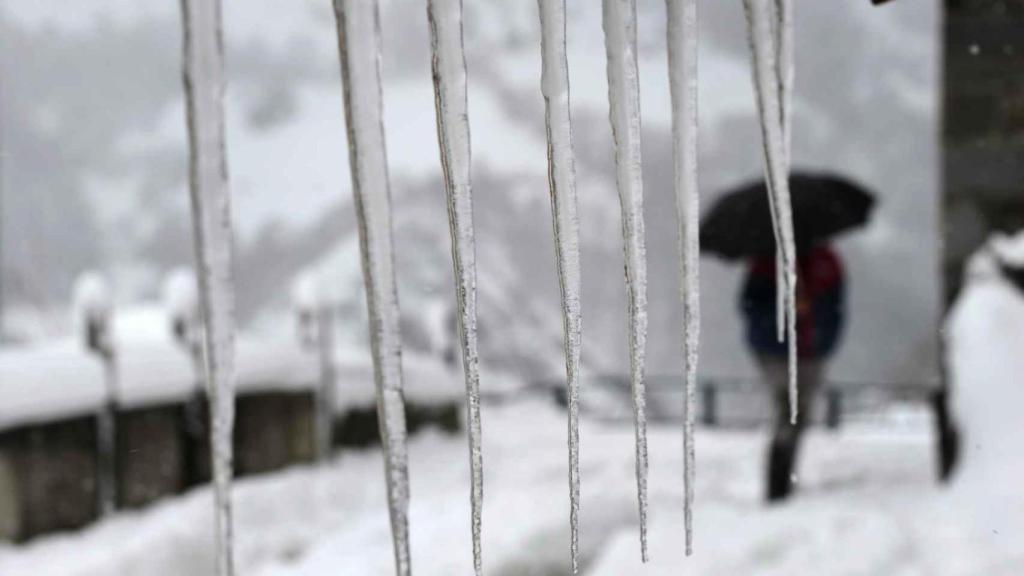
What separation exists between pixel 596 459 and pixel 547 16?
7219 mm

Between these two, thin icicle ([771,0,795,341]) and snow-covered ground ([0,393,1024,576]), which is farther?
snow-covered ground ([0,393,1024,576])

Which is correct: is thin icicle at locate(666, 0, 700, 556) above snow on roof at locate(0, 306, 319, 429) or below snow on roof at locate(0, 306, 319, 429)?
above

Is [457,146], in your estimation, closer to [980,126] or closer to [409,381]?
[980,126]

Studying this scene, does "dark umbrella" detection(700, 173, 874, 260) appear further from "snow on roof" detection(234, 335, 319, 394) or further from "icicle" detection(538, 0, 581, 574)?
"snow on roof" detection(234, 335, 319, 394)

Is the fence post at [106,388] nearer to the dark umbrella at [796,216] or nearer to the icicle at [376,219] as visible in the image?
the dark umbrella at [796,216]

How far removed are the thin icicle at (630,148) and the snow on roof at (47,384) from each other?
17.5 ft

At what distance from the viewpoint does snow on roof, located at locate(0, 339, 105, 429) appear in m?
5.89

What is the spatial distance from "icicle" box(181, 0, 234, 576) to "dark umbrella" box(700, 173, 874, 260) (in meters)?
3.81

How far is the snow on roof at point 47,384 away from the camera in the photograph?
589cm

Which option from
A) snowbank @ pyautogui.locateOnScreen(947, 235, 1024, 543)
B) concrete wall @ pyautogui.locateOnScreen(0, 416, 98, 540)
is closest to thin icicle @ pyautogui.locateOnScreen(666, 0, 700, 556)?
snowbank @ pyautogui.locateOnScreen(947, 235, 1024, 543)

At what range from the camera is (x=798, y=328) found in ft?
16.4

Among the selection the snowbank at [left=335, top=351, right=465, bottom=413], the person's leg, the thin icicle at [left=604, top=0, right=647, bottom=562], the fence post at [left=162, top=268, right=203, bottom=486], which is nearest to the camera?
the thin icicle at [left=604, top=0, right=647, bottom=562]

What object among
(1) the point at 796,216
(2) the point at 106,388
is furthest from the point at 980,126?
(2) the point at 106,388

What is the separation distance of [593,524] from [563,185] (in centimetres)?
402
